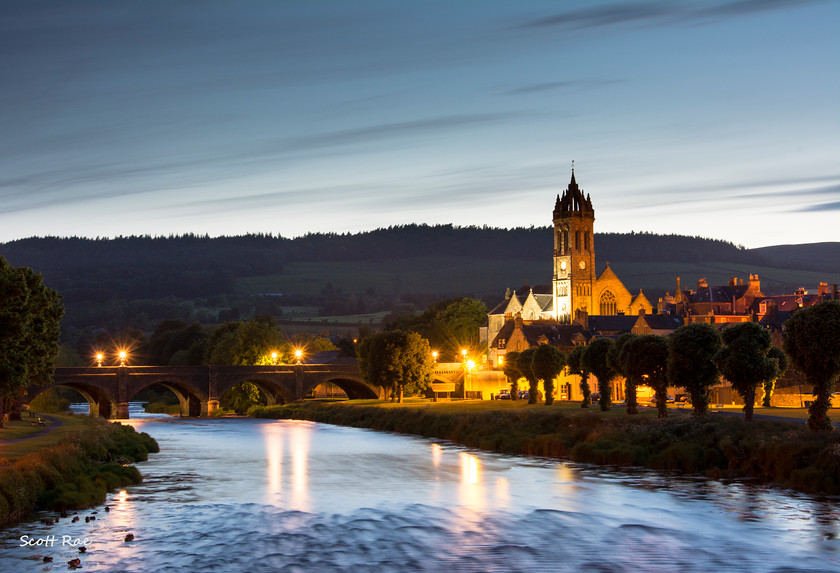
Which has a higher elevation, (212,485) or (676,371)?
(676,371)

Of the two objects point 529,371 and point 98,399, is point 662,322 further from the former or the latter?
point 98,399

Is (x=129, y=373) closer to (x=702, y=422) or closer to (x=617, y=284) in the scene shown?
(x=702, y=422)

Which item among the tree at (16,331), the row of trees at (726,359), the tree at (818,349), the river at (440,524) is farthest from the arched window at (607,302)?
the tree at (818,349)

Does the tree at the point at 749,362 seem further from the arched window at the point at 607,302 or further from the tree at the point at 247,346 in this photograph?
the arched window at the point at 607,302

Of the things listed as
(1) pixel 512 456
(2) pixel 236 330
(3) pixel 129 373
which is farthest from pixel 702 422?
A: (2) pixel 236 330

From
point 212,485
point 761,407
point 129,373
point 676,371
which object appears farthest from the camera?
point 129,373

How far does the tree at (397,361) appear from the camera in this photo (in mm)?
116875

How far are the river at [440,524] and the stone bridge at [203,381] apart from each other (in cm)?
6465

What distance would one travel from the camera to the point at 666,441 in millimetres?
57875

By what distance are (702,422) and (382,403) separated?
63.7 m

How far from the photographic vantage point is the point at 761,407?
79.4 meters

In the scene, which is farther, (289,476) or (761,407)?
(761,407)

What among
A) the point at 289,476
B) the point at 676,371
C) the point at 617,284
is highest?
the point at 617,284

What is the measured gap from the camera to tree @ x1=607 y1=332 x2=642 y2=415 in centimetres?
7050
